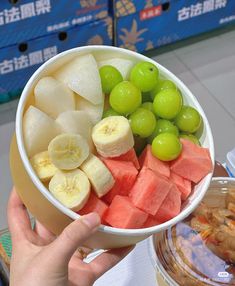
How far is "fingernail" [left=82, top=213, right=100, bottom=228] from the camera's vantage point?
0.82 metres

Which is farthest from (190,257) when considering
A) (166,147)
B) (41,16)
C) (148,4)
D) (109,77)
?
(148,4)

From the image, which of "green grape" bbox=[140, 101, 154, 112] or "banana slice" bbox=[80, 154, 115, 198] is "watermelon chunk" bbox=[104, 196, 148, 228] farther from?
"green grape" bbox=[140, 101, 154, 112]

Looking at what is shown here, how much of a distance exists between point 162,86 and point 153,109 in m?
0.05

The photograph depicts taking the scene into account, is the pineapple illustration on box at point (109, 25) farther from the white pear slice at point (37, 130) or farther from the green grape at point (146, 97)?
the white pear slice at point (37, 130)

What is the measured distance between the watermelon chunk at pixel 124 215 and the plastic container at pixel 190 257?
0.20 meters

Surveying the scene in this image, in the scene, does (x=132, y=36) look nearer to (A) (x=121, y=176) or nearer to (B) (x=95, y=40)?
(B) (x=95, y=40)

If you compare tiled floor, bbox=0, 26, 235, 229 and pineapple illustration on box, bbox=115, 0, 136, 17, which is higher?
pineapple illustration on box, bbox=115, 0, 136, 17

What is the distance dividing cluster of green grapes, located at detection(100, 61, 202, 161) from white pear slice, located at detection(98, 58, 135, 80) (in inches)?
0.4

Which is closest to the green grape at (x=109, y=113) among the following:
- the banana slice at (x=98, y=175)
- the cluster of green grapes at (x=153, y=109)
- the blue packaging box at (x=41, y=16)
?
the cluster of green grapes at (x=153, y=109)

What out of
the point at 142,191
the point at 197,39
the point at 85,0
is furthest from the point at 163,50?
the point at 142,191

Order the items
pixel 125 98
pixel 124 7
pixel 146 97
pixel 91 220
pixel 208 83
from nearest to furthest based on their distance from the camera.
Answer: pixel 91 220
pixel 125 98
pixel 146 97
pixel 124 7
pixel 208 83

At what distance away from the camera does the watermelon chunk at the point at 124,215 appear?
0.87 m

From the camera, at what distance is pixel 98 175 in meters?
0.87

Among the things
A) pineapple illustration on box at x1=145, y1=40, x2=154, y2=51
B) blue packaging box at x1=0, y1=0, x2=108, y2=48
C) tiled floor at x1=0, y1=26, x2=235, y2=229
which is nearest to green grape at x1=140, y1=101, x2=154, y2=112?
tiled floor at x1=0, y1=26, x2=235, y2=229
